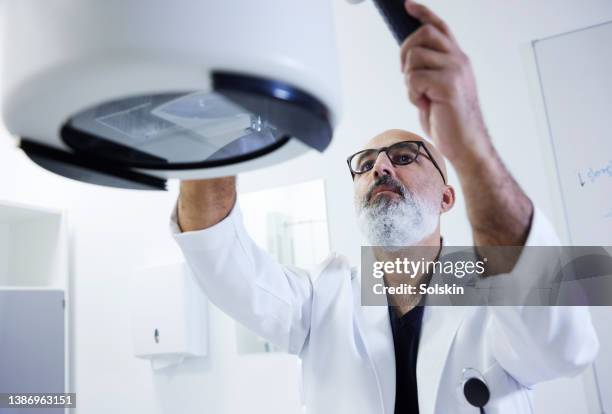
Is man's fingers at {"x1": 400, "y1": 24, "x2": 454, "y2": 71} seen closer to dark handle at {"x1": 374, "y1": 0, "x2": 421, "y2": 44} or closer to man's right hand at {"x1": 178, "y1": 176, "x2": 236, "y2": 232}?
dark handle at {"x1": 374, "y1": 0, "x2": 421, "y2": 44}

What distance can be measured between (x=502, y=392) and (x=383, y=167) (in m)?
0.49

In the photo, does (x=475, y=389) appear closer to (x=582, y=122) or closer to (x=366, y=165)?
(x=366, y=165)

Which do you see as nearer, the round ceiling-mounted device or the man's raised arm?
the round ceiling-mounted device

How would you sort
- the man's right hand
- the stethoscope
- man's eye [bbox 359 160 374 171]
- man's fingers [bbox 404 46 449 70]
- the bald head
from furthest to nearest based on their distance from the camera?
man's eye [bbox 359 160 374 171], the bald head, the stethoscope, the man's right hand, man's fingers [bbox 404 46 449 70]

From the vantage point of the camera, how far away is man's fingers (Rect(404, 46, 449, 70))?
0.40 m

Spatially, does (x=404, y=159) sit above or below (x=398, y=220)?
above

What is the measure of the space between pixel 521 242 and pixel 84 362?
73.9 inches

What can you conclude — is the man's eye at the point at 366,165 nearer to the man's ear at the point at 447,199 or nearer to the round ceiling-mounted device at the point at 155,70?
the man's ear at the point at 447,199

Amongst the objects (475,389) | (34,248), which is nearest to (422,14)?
(475,389)

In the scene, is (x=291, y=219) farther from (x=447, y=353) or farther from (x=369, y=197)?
(x=447, y=353)

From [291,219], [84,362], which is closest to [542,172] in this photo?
[291,219]

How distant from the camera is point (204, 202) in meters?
0.66

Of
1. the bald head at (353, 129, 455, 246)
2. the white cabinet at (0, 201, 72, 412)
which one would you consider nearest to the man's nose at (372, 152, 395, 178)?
the bald head at (353, 129, 455, 246)

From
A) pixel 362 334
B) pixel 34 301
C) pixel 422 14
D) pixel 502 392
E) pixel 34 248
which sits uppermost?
pixel 34 248
